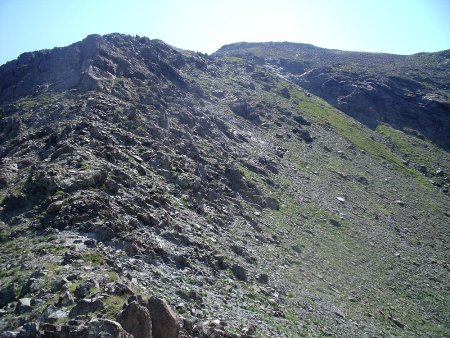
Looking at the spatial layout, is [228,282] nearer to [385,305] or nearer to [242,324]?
[242,324]

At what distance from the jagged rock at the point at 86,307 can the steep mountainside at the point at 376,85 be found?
347 ft

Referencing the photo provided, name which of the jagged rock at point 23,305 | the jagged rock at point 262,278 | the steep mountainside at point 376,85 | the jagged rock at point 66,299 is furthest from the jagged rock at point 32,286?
the steep mountainside at point 376,85

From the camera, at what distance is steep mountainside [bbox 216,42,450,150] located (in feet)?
368

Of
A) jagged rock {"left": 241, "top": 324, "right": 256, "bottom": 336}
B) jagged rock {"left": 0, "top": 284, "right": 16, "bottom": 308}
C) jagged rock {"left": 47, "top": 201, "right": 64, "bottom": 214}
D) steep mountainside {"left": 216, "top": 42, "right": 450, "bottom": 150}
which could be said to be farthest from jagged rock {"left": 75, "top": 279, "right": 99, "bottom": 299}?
steep mountainside {"left": 216, "top": 42, "right": 450, "bottom": 150}

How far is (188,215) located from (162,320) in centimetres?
1549

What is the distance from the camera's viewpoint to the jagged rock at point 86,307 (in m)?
12.7

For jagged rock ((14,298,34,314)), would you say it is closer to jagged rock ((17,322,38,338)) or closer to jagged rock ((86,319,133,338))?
jagged rock ((17,322,38,338))

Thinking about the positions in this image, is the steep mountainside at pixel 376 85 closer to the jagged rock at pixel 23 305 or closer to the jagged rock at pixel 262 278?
the jagged rock at pixel 262 278

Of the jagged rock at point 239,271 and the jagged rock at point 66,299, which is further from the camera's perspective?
the jagged rock at point 239,271

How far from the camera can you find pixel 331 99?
117m

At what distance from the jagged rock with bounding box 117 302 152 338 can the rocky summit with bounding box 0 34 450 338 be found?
4cm

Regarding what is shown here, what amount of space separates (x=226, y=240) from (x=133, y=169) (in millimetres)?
8922

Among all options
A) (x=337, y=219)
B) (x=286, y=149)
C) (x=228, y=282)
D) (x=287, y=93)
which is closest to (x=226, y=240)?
(x=228, y=282)

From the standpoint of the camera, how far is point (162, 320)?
43.3ft
